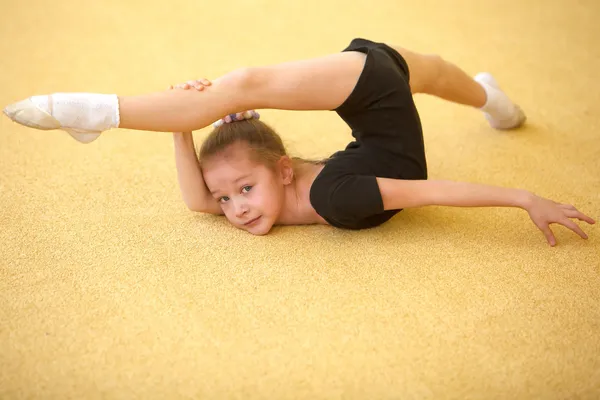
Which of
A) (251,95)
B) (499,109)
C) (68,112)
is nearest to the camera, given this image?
(68,112)

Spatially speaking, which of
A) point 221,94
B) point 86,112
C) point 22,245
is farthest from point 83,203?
point 221,94

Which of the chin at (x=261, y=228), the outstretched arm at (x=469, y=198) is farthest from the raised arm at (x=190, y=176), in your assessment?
the outstretched arm at (x=469, y=198)

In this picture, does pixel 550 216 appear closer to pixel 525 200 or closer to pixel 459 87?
pixel 525 200

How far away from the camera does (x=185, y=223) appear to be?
4.32ft

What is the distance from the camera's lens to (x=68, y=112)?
1.07m

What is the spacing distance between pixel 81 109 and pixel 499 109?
3.55 feet

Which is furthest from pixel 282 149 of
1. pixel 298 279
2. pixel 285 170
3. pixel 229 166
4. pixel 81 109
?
pixel 81 109

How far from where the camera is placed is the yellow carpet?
0.93m

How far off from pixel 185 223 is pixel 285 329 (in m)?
0.41

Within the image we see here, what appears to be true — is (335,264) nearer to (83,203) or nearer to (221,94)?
(221,94)

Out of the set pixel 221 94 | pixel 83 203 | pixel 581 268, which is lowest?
pixel 581 268

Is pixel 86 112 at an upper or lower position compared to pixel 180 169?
upper

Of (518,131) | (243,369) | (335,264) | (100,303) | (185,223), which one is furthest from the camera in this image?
(518,131)

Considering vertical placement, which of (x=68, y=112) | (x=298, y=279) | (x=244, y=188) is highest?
(x=68, y=112)
